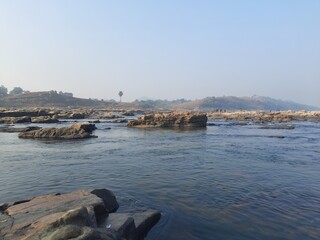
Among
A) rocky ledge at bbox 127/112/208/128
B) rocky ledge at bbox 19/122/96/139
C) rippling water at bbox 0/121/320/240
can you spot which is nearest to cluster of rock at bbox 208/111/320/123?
rocky ledge at bbox 127/112/208/128

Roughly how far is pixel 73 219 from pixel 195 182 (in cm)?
1092

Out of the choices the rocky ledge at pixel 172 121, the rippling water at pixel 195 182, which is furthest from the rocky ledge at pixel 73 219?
the rocky ledge at pixel 172 121

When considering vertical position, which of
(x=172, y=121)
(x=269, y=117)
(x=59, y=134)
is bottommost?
(x=269, y=117)

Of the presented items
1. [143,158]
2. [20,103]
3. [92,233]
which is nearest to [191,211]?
[92,233]

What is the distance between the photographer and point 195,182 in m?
19.0

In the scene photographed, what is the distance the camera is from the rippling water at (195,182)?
12.4m

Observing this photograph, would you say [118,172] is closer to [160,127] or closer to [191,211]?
[191,211]

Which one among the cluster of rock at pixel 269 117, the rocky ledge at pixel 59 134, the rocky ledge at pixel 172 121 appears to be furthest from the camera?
the cluster of rock at pixel 269 117

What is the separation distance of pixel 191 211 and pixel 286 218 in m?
3.68

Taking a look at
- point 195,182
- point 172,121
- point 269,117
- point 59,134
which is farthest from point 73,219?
point 269,117

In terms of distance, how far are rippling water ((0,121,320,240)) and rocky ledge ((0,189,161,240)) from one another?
970mm

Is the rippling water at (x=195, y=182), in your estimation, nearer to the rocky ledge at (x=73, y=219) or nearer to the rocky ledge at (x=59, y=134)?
the rocky ledge at (x=73, y=219)

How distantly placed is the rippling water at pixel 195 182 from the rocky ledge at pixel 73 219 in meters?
0.97

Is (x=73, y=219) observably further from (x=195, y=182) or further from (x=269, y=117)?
(x=269, y=117)
